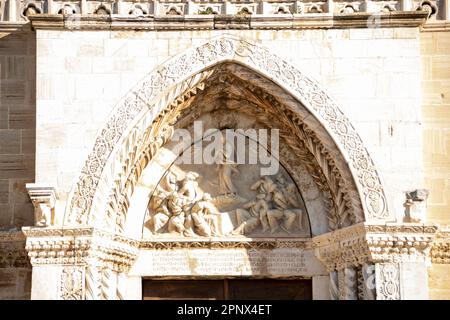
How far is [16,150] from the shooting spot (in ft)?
52.6

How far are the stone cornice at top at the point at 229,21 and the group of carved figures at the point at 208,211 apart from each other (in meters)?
1.60

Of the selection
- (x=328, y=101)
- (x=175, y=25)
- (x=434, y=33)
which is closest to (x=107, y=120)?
(x=175, y=25)

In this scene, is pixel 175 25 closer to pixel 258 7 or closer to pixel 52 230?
pixel 258 7

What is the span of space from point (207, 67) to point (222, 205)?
150 centimetres

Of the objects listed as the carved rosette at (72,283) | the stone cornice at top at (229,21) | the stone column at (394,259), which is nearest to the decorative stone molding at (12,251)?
the carved rosette at (72,283)

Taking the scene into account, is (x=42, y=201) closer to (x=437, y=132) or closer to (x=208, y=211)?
(x=208, y=211)

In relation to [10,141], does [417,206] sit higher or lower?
lower

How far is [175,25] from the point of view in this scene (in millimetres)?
15852

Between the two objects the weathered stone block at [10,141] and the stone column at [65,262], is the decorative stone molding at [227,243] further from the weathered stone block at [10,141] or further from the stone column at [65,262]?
the weathered stone block at [10,141]

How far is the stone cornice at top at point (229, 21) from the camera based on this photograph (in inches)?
622

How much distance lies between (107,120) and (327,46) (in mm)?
2352

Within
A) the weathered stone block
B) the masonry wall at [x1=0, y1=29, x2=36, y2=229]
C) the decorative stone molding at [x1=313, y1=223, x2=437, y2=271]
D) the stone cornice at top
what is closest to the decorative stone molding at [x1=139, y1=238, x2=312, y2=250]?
the decorative stone molding at [x1=313, y1=223, x2=437, y2=271]

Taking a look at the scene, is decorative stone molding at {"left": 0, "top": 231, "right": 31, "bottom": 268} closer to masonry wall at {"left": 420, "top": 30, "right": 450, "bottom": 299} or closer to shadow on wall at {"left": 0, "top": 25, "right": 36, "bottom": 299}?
shadow on wall at {"left": 0, "top": 25, "right": 36, "bottom": 299}

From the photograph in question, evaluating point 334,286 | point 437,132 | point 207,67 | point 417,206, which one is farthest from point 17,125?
point 437,132
